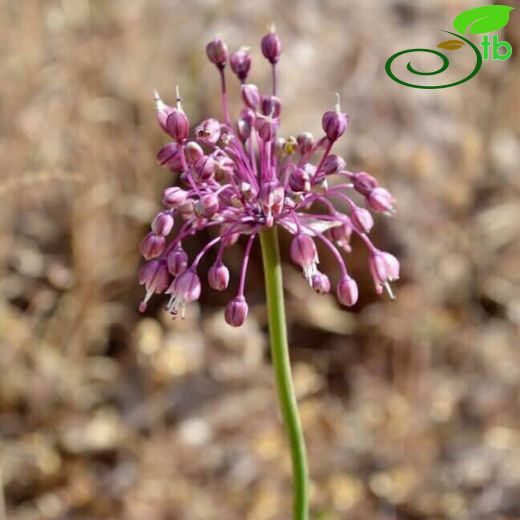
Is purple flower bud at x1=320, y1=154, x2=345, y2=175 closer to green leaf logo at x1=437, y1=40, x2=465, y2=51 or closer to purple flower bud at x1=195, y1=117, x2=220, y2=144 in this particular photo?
purple flower bud at x1=195, y1=117, x2=220, y2=144

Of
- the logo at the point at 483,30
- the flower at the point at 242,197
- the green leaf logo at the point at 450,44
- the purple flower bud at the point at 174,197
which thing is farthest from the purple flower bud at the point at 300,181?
the green leaf logo at the point at 450,44

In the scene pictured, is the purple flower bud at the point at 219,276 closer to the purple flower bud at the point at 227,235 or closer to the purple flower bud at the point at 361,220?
the purple flower bud at the point at 227,235

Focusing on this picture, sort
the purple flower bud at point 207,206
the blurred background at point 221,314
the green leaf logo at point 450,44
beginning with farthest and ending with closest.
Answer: the green leaf logo at point 450,44
the blurred background at point 221,314
the purple flower bud at point 207,206

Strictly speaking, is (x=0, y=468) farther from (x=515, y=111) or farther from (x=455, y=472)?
(x=515, y=111)

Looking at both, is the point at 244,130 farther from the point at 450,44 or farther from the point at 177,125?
the point at 450,44

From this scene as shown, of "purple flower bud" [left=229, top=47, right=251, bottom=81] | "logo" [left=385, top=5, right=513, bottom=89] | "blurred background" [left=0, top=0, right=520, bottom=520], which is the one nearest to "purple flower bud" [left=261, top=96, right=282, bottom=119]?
"purple flower bud" [left=229, top=47, right=251, bottom=81]

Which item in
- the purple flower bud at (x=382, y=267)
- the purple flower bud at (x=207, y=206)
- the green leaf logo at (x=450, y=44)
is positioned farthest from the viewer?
the green leaf logo at (x=450, y=44)

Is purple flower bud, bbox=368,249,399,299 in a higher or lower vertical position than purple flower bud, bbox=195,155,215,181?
lower

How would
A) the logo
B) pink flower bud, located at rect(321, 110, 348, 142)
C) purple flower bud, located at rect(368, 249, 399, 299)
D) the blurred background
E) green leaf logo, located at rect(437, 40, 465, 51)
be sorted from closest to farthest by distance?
pink flower bud, located at rect(321, 110, 348, 142)
purple flower bud, located at rect(368, 249, 399, 299)
the blurred background
the logo
green leaf logo, located at rect(437, 40, 465, 51)
